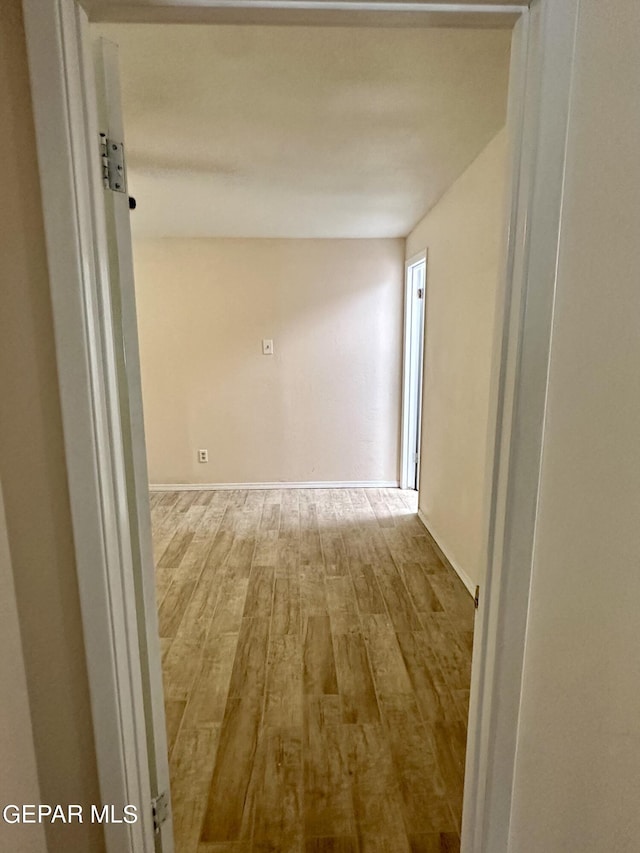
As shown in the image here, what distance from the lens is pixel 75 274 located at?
0.79 meters

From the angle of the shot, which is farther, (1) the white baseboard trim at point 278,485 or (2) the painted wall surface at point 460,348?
(1) the white baseboard trim at point 278,485

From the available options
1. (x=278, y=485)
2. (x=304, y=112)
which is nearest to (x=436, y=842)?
(x=304, y=112)

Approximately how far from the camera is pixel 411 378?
4199 millimetres

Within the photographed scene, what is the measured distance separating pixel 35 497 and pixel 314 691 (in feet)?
4.81

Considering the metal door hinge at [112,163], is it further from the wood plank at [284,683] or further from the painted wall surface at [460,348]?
the wood plank at [284,683]

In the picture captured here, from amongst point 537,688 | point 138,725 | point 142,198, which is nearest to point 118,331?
point 138,725

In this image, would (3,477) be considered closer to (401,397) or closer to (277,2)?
(277,2)

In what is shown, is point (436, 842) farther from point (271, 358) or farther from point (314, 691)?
point (271, 358)

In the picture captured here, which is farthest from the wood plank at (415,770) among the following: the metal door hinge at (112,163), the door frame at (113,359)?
the metal door hinge at (112,163)

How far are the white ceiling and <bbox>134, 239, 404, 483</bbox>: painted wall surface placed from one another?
102 cm

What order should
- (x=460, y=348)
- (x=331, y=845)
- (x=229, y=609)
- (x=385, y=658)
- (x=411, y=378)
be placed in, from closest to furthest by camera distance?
(x=331, y=845) → (x=385, y=658) → (x=229, y=609) → (x=460, y=348) → (x=411, y=378)

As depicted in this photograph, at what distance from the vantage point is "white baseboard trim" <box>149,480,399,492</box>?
4.44m

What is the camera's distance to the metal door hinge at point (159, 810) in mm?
1103

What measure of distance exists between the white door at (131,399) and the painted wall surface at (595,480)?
851 millimetres
